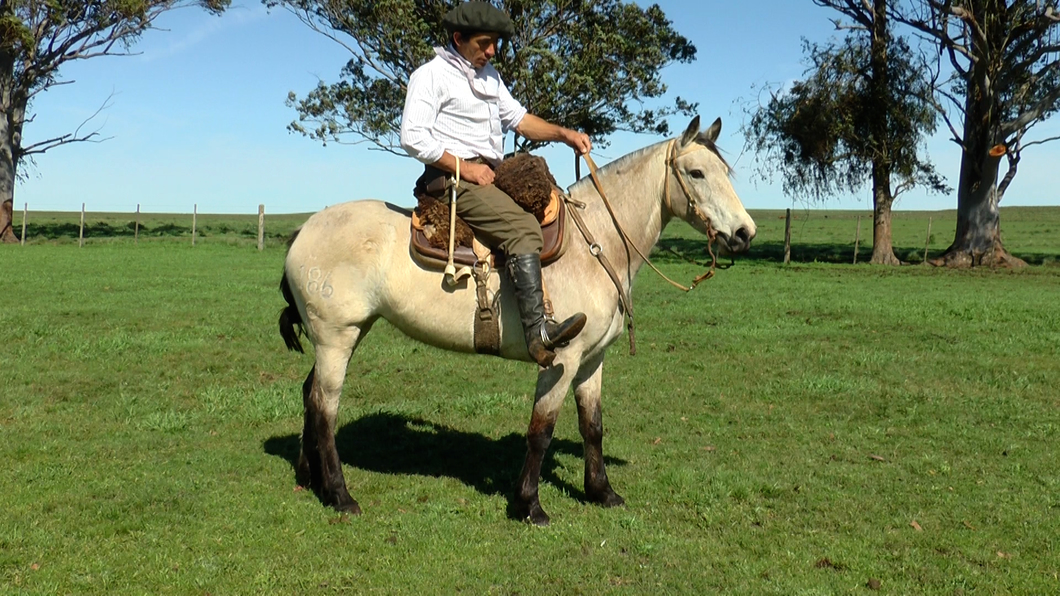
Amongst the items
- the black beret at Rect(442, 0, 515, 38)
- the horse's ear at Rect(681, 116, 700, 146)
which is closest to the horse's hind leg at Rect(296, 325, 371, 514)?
the black beret at Rect(442, 0, 515, 38)

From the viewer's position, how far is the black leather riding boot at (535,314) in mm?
5516

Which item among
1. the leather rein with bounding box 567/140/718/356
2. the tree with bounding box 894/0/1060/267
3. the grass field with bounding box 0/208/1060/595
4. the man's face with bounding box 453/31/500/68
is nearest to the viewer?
the grass field with bounding box 0/208/1060/595

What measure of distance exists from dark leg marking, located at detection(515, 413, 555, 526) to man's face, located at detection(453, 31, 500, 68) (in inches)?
91.7

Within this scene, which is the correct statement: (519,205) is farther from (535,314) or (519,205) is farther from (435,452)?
(435,452)

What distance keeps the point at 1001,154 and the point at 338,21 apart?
76.5 feet

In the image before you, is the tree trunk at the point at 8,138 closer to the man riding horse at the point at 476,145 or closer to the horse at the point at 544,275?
the horse at the point at 544,275

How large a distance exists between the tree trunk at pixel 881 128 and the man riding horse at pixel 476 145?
28242mm

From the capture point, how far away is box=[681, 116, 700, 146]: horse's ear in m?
5.75

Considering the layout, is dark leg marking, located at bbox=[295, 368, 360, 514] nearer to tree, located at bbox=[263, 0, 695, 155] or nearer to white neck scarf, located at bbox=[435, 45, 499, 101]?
white neck scarf, located at bbox=[435, 45, 499, 101]

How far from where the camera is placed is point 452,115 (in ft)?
19.0

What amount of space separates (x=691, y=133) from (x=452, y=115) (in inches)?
60.8

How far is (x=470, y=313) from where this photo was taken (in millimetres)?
5898

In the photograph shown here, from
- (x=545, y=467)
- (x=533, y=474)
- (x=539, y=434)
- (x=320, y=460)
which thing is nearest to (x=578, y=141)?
(x=539, y=434)

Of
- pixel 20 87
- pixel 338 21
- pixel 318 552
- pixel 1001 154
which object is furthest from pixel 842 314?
pixel 20 87
